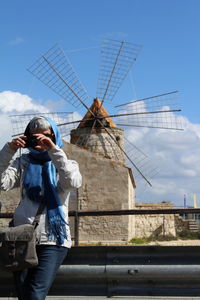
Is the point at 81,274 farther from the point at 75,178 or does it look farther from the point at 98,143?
the point at 98,143

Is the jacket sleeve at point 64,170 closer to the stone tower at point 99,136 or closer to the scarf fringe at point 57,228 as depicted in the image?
the scarf fringe at point 57,228

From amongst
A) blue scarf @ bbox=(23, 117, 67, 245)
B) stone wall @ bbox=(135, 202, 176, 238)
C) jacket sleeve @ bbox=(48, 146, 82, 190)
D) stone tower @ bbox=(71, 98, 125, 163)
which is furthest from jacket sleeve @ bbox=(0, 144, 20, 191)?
stone tower @ bbox=(71, 98, 125, 163)

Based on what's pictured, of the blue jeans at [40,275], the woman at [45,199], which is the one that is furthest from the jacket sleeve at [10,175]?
the blue jeans at [40,275]

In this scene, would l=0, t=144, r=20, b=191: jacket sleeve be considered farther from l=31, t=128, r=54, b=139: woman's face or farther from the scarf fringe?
the scarf fringe

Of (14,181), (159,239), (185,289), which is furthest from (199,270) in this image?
(159,239)

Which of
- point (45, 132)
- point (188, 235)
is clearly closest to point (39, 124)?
point (45, 132)

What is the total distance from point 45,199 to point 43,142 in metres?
0.44

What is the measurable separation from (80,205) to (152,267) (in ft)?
56.0

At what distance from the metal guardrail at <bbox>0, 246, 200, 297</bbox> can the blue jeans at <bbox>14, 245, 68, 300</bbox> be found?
1132 mm

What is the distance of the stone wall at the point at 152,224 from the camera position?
26.4 meters

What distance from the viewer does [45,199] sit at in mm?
3623

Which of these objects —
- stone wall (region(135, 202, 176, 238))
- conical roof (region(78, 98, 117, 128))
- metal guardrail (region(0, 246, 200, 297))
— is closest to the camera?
metal guardrail (region(0, 246, 200, 297))

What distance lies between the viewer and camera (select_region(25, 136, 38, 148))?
387 cm

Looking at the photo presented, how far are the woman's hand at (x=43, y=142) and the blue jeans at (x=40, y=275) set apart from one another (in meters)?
0.76
